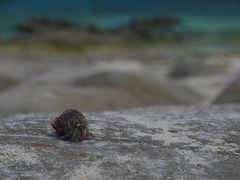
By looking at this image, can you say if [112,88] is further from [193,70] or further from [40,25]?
[40,25]

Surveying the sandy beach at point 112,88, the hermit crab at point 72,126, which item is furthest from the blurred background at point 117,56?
the hermit crab at point 72,126

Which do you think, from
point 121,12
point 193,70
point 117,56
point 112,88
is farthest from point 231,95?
point 121,12

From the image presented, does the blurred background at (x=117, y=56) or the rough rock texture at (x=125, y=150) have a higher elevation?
the blurred background at (x=117, y=56)

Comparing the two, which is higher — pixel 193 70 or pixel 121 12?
pixel 121 12

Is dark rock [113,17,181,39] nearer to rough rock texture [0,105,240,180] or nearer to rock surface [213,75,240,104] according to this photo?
rock surface [213,75,240,104]

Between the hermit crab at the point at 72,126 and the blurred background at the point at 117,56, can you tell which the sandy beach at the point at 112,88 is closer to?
the blurred background at the point at 117,56

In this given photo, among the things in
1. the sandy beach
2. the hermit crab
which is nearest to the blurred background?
the sandy beach

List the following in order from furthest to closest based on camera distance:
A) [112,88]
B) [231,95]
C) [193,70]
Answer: [193,70] < [112,88] < [231,95]

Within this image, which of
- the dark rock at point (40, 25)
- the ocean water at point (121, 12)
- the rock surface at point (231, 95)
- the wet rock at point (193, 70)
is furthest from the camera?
the ocean water at point (121, 12)
